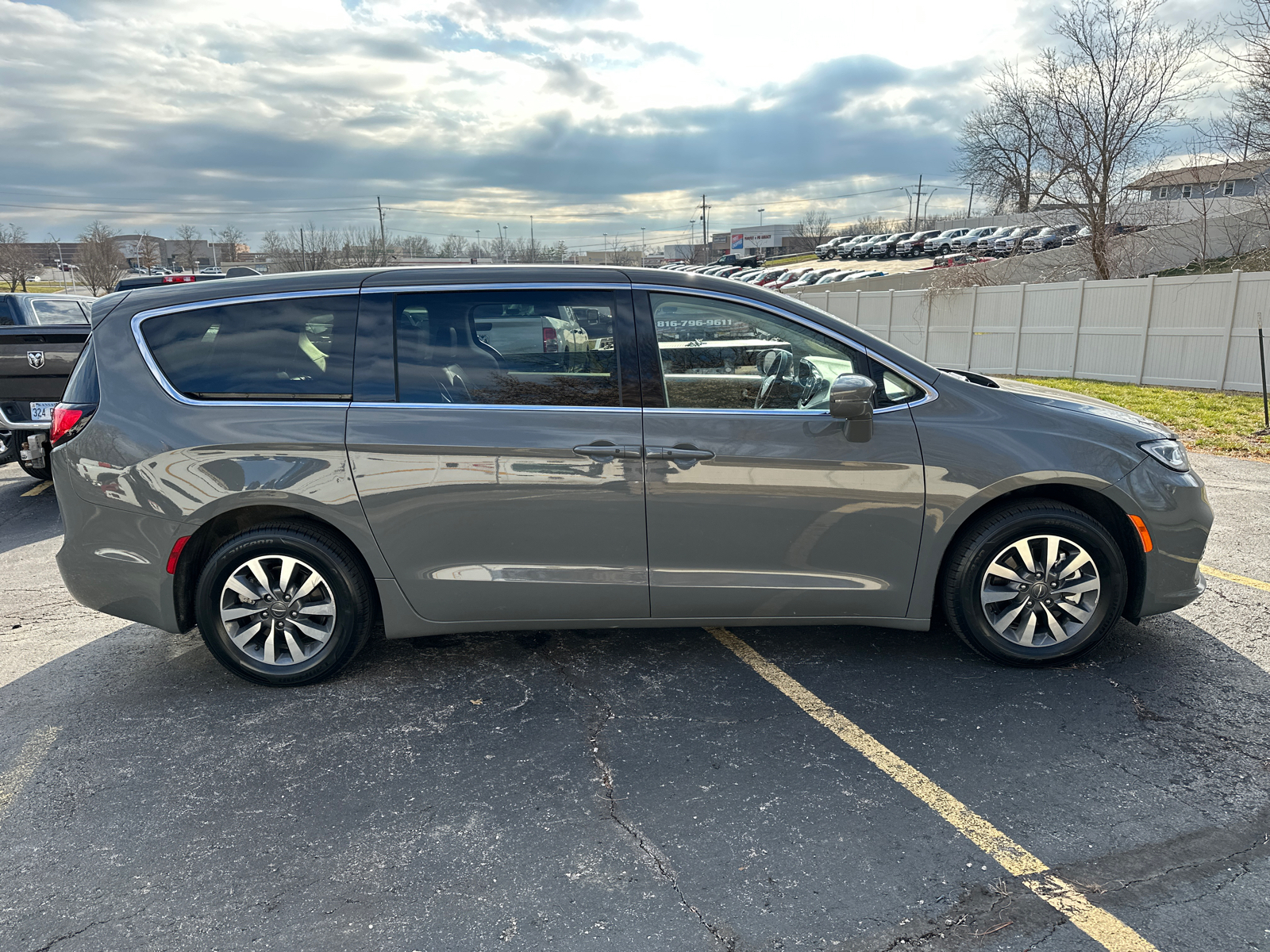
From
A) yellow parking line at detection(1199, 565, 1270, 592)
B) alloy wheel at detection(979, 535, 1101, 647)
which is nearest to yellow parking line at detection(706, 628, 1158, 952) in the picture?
alloy wheel at detection(979, 535, 1101, 647)

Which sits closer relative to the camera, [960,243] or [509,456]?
[509,456]

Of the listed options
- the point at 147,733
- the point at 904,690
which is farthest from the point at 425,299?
the point at 904,690

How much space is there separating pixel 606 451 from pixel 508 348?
653mm

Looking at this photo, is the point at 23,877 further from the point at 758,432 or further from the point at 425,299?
the point at 758,432

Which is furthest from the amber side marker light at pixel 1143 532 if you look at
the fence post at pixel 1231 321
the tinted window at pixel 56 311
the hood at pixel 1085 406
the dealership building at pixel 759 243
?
the dealership building at pixel 759 243

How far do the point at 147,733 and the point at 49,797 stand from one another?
48cm

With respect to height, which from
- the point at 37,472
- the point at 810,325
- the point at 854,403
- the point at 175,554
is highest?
the point at 810,325

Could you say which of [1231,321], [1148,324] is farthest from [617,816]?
[1148,324]

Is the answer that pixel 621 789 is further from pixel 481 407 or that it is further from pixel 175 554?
pixel 175 554

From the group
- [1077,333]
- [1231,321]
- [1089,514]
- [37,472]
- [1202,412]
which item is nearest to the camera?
[1089,514]

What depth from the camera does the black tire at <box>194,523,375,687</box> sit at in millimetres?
3695

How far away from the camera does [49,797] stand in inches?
120

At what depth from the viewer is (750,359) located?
12.1ft

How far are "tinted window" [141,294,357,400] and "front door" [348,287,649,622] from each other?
18 cm
